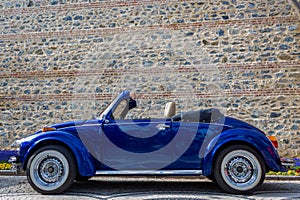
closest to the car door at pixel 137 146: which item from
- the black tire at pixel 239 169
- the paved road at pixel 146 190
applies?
the paved road at pixel 146 190

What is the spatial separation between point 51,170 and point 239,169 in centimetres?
284

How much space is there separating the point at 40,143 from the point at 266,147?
11.4ft

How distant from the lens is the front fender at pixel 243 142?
5.50 m

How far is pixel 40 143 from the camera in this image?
5.71 metres

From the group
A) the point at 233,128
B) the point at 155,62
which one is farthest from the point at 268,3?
the point at 233,128

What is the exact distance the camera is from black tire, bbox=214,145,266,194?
17.9ft

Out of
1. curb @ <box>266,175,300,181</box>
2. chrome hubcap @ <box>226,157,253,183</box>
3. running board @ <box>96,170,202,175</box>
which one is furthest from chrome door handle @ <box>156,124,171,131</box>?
curb @ <box>266,175,300,181</box>

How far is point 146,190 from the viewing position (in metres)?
6.00

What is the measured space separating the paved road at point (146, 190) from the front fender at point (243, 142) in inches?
17.2

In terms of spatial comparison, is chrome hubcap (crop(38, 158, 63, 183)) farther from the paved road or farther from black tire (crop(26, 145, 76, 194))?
the paved road

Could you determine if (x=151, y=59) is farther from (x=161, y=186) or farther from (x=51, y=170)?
(x=51, y=170)

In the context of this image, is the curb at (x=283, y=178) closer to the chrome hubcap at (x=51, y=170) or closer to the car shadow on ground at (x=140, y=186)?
the car shadow on ground at (x=140, y=186)

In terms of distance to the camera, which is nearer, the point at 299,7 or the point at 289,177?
the point at 289,177

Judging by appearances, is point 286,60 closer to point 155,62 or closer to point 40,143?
point 155,62
